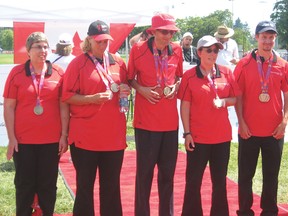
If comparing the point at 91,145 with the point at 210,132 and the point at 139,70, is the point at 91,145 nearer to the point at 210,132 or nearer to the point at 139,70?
the point at 139,70

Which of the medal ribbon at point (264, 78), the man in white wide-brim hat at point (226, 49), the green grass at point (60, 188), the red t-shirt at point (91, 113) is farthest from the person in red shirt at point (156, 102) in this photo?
the man in white wide-brim hat at point (226, 49)

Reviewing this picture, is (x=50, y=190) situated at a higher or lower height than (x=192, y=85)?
lower

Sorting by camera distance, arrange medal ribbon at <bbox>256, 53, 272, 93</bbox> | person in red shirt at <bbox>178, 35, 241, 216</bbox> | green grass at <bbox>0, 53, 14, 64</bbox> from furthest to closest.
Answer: green grass at <bbox>0, 53, 14, 64</bbox> → medal ribbon at <bbox>256, 53, 272, 93</bbox> → person in red shirt at <bbox>178, 35, 241, 216</bbox>

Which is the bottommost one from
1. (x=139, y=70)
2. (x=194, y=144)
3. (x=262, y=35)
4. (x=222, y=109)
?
(x=194, y=144)

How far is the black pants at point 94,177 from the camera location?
13.5ft

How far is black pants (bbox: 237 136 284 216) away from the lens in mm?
4586

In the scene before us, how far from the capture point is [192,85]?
14.1ft

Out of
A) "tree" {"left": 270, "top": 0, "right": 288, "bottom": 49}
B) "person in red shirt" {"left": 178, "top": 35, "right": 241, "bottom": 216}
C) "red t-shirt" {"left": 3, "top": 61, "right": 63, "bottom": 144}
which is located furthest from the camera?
"tree" {"left": 270, "top": 0, "right": 288, "bottom": 49}

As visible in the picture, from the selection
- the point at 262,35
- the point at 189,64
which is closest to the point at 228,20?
the point at 189,64

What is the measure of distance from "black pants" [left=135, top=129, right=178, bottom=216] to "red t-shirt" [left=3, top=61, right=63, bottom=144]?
2.40ft

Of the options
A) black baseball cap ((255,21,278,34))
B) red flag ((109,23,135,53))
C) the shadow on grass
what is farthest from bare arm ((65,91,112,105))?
red flag ((109,23,135,53))

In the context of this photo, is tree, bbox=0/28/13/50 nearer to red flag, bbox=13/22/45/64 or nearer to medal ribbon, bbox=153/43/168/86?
red flag, bbox=13/22/45/64

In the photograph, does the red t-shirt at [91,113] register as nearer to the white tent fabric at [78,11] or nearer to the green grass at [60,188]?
the green grass at [60,188]

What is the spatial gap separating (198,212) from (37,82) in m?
1.80
